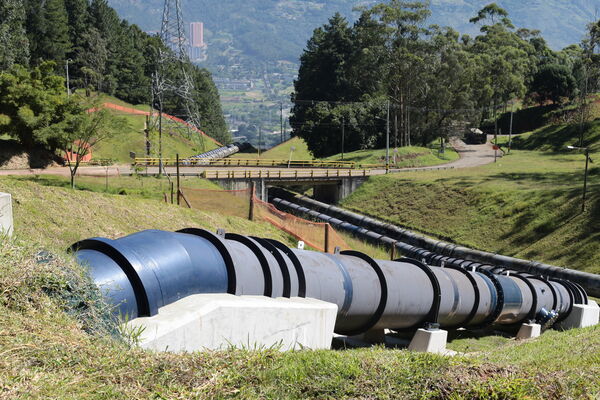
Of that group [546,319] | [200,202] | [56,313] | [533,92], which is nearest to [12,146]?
[200,202]

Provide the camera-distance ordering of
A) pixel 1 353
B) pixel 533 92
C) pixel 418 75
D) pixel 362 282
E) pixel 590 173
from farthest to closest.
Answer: pixel 533 92, pixel 418 75, pixel 590 173, pixel 362 282, pixel 1 353

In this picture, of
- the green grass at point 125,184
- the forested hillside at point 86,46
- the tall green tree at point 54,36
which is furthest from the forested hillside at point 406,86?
the tall green tree at point 54,36

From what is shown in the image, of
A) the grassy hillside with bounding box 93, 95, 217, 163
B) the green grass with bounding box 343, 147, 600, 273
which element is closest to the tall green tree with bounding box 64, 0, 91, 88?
the grassy hillside with bounding box 93, 95, 217, 163

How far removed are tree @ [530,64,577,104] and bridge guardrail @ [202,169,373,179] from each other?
4803 centimetres

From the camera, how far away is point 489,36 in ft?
367

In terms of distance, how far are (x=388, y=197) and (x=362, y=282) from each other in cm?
4438

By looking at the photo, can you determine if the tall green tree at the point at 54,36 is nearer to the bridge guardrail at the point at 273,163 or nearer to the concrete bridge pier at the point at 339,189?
the bridge guardrail at the point at 273,163

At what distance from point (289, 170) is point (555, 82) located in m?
57.5

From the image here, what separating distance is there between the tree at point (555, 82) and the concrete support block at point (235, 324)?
9532 cm

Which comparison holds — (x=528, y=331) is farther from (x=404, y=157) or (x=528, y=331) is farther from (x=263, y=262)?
(x=404, y=157)

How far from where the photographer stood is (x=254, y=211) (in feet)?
106

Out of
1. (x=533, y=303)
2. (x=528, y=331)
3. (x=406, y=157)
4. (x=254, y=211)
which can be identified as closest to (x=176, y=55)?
(x=406, y=157)

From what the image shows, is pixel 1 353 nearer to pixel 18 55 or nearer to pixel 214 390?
pixel 214 390

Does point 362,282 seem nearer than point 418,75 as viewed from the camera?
Yes
